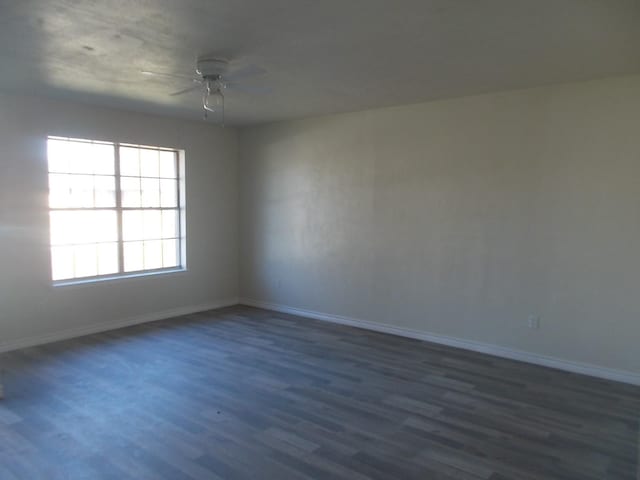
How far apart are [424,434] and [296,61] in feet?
9.14

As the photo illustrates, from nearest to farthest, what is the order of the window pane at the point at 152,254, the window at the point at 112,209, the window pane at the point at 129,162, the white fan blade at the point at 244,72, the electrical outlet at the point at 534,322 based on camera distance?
the white fan blade at the point at 244,72 < the electrical outlet at the point at 534,322 < the window at the point at 112,209 < the window pane at the point at 129,162 < the window pane at the point at 152,254

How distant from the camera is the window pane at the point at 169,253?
6070mm

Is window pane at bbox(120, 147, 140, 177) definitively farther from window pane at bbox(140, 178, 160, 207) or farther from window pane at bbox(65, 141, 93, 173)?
window pane at bbox(65, 141, 93, 173)

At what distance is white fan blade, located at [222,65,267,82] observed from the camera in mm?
3471

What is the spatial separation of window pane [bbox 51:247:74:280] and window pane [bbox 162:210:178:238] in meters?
1.21

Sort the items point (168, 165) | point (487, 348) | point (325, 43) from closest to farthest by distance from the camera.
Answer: point (325, 43) → point (487, 348) → point (168, 165)

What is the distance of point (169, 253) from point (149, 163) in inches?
47.6

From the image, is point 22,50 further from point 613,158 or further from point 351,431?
point 613,158

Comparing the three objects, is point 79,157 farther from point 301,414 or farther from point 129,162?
point 301,414

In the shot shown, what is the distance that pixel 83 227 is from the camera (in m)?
5.21

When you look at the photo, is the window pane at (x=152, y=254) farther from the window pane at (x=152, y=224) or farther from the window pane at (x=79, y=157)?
the window pane at (x=79, y=157)

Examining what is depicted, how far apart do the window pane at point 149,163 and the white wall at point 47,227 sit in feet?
0.65

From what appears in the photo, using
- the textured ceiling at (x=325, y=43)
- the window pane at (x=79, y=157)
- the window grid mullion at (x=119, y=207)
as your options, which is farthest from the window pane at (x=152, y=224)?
the textured ceiling at (x=325, y=43)

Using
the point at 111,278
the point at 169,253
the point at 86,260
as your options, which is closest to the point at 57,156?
the point at 86,260
